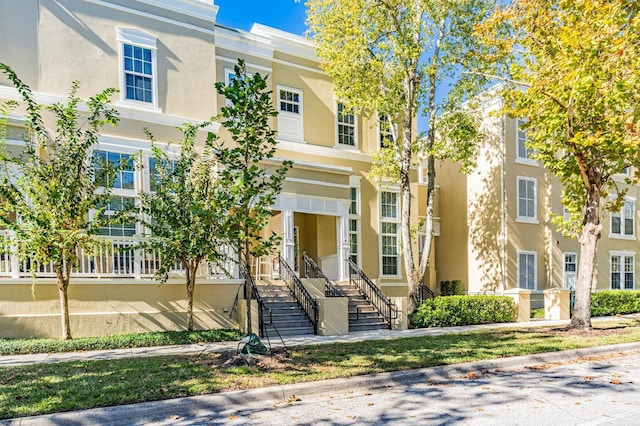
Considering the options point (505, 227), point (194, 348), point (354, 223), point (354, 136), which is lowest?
point (194, 348)

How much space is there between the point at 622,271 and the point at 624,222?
2637mm

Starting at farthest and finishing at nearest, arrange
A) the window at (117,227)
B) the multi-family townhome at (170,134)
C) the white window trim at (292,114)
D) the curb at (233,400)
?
1. the white window trim at (292,114)
2. the window at (117,227)
3. the multi-family townhome at (170,134)
4. the curb at (233,400)

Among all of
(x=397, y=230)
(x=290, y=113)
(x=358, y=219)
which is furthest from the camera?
(x=397, y=230)

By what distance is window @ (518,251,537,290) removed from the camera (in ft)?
66.6

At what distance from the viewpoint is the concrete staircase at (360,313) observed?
13.5 m

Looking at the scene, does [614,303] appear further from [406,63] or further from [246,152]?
[246,152]

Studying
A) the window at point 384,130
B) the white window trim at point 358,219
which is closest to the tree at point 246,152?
the window at point 384,130

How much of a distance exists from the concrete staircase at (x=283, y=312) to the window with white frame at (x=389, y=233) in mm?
5040

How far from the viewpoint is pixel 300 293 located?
44.2 ft

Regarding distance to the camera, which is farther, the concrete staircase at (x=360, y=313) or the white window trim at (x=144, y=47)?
the concrete staircase at (x=360, y=313)

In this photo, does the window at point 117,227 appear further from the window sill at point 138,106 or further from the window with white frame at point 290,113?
the window with white frame at point 290,113

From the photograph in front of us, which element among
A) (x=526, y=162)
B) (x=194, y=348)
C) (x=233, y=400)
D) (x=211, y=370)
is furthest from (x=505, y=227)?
(x=233, y=400)

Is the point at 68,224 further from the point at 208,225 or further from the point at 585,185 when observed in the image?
the point at 585,185

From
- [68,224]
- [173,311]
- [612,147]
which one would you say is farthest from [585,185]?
[68,224]
